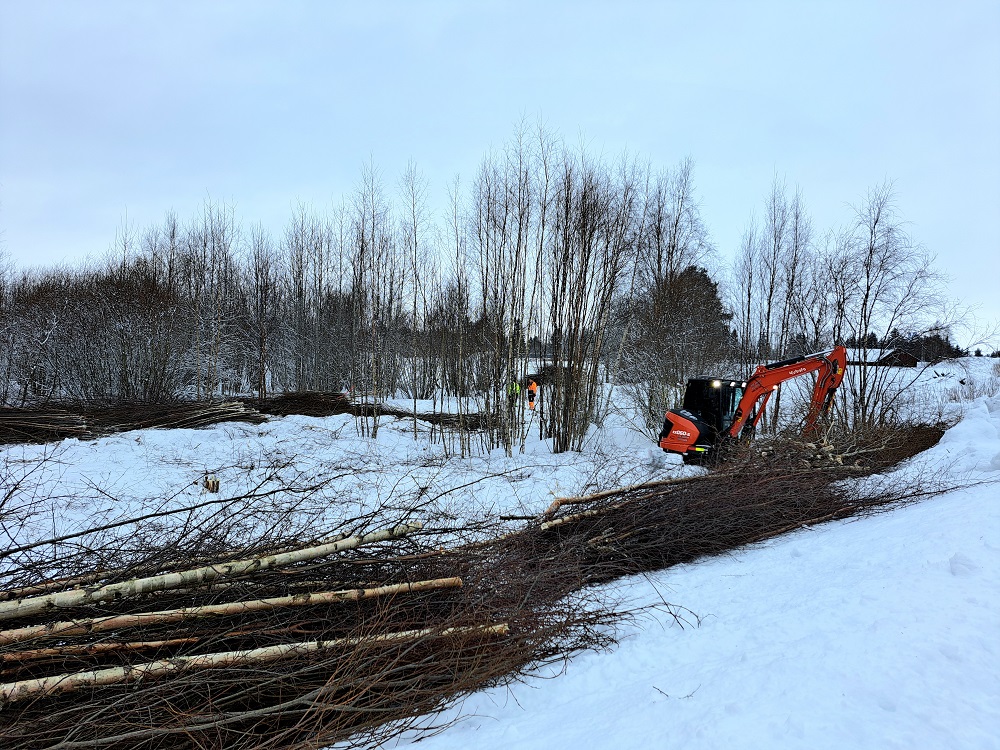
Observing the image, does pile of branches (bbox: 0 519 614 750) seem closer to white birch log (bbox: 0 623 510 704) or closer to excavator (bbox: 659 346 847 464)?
white birch log (bbox: 0 623 510 704)

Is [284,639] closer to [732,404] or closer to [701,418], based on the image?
[701,418]

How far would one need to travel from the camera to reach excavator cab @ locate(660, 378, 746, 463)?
11.8 meters

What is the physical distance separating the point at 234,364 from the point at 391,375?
28.4 feet

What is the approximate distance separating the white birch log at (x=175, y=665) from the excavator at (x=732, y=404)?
28.7ft

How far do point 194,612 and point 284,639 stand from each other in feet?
1.76

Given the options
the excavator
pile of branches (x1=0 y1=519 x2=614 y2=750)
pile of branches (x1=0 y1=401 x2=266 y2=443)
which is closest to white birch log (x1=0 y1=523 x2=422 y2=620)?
pile of branches (x1=0 y1=519 x2=614 y2=750)

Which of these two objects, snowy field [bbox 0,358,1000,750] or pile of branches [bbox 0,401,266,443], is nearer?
snowy field [bbox 0,358,1000,750]

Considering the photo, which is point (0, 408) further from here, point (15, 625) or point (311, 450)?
point (15, 625)

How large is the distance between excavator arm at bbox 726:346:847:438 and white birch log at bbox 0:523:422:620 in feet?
30.9

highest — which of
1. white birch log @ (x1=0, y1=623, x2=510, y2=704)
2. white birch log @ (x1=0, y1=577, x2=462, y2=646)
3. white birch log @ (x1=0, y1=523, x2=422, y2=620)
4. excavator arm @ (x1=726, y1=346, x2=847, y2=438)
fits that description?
excavator arm @ (x1=726, y1=346, x2=847, y2=438)

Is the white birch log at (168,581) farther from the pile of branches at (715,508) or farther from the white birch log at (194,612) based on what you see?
the pile of branches at (715,508)

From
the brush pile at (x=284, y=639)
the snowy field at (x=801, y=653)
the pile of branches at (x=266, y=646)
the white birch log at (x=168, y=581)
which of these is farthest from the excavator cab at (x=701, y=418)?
the white birch log at (x=168, y=581)

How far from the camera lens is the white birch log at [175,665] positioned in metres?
2.47

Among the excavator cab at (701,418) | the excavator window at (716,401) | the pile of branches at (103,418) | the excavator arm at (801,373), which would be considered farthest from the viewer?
the excavator window at (716,401)
